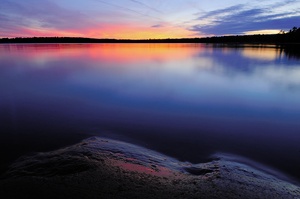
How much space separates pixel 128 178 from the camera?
4.42 meters

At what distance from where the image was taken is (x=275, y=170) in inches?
221

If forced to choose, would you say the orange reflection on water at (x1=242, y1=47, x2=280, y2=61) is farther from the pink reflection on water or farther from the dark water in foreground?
the dark water in foreground

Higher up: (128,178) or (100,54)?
(100,54)

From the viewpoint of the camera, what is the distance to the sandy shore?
397cm

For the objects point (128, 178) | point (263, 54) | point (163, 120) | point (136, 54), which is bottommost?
point (163, 120)

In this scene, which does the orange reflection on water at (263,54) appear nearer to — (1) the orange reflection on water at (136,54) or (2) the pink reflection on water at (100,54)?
(2) the pink reflection on water at (100,54)

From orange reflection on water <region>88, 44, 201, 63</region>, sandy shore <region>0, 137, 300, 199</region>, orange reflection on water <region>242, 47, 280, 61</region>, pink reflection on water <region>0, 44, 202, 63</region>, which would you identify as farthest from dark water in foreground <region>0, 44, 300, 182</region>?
orange reflection on water <region>242, 47, 280, 61</region>

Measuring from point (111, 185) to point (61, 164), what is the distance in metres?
1.47

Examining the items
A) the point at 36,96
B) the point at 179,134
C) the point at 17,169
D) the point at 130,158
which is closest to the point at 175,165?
the point at 130,158

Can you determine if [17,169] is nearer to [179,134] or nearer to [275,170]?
[179,134]

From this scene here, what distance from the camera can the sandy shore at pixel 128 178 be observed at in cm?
397

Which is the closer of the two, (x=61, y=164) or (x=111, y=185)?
(x=111, y=185)

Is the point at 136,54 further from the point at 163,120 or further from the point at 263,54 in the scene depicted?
the point at 163,120

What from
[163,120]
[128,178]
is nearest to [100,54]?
[163,120]
